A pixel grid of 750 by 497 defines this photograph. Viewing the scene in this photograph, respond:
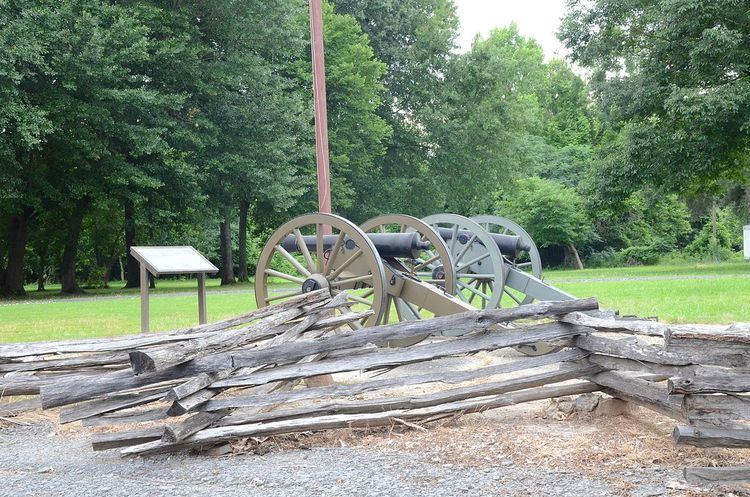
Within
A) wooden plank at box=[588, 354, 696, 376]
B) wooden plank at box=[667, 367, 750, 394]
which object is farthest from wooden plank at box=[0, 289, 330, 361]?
wooden plank at box=[667, 367, 750, 394]

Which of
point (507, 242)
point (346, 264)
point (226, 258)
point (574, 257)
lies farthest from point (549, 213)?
point (346, 264)

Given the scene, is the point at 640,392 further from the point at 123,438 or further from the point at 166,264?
the point at 166,264

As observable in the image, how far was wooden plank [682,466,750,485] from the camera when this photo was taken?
14.0ft

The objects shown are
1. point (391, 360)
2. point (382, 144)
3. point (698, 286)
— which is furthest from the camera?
point (382, 144)

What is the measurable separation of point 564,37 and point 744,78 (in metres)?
6.06

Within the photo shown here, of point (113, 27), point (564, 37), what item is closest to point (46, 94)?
point (113, 27)

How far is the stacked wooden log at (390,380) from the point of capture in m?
4.63

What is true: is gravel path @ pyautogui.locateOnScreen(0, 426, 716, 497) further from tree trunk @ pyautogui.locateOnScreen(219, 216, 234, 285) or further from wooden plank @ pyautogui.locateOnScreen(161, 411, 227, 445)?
tree trunk @ pyautogui.locateOnScreen(219, 216, 234, 285)

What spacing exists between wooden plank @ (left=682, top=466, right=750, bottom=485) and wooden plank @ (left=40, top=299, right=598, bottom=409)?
166 cm

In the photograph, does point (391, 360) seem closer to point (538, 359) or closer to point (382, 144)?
point (538, 359)

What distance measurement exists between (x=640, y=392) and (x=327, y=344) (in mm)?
2100

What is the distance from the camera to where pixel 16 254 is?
2556 centimetres

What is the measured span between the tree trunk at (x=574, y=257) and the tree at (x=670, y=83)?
1267cm

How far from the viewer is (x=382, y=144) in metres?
36.6
